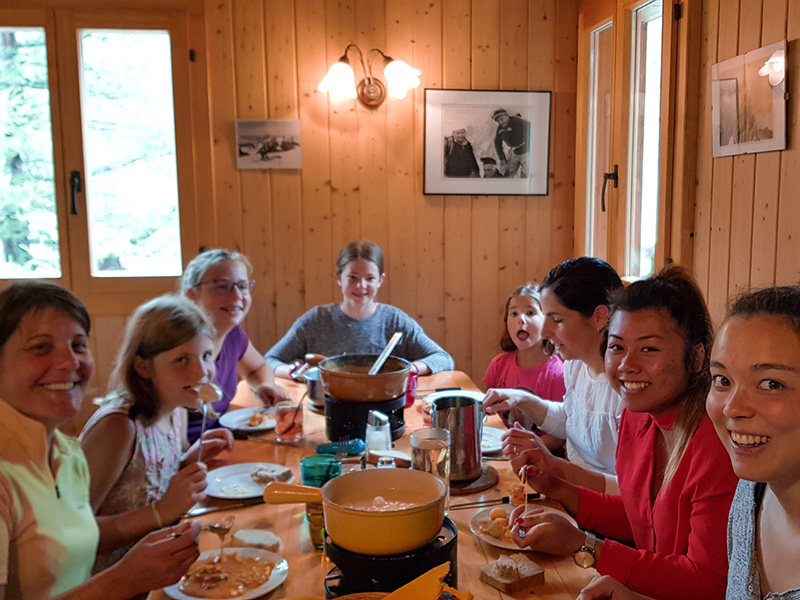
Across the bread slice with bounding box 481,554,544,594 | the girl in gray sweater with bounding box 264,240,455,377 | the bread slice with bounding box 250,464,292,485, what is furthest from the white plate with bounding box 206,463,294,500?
the girl in gray sweater with bounding box 264,240,455,377

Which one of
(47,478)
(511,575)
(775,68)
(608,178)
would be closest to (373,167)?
(608,178)

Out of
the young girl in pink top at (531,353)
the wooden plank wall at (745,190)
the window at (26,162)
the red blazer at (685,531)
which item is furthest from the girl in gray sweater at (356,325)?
the red blazer at (685,531)

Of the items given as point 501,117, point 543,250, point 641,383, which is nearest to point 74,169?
point 501,117

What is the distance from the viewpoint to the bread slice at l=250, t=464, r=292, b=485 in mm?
1629

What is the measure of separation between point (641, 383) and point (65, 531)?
1118 millimetres

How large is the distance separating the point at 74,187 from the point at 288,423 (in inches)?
90.8

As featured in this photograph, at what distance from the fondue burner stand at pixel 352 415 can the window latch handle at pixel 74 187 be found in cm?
241

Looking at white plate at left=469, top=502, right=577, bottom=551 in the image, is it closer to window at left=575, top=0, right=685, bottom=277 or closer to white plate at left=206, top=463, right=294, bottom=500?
white plate at left=206, top=463, right=294, bottom=500

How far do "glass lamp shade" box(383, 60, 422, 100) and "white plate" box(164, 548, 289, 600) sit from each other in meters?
2.80

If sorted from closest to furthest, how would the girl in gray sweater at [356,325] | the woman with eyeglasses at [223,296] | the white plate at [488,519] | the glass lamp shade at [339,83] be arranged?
the white plate at [488,519] → the woman with eyeglasses at [223,296] → the girl in gray sweater at [356,325] → the glass lamp shade at [339,83]

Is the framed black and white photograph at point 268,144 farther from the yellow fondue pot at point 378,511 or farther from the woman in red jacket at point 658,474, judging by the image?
the yellow fondue pot at point 378,511

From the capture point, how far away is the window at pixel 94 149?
3.56 m

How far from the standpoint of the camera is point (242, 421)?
85.1 inches

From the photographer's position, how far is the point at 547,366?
107 inches
